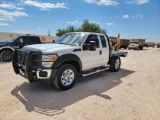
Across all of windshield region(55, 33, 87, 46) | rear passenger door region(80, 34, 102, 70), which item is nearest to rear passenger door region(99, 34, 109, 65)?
rear passenger door region(80, 34, 102, 70)

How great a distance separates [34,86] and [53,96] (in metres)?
1.25

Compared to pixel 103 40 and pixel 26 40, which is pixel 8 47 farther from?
pixel 103 40

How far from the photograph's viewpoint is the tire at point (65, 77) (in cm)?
471

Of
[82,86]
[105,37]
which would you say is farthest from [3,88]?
[105,37]

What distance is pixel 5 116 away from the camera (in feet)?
11.2

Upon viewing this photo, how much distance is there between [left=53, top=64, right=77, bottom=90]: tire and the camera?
4.71 meters

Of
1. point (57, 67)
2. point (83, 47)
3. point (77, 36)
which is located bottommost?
point (57, 67)

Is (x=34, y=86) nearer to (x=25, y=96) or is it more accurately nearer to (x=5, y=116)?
(x=25, y=96)

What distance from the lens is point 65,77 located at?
4953mm

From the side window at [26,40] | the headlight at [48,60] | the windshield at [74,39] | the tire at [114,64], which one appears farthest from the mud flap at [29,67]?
the side window at [26,40]

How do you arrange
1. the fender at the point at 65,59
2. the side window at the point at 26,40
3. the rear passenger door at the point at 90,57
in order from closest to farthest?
the fender at the point at 65,59 → the rear passenger door at the point at 90,57 → the side window at the point at 26,40

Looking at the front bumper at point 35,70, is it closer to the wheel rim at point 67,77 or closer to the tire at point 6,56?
the wheel rim at point 67,77

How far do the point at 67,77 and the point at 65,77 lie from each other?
0.31ft

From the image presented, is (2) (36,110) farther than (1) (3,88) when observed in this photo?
No
